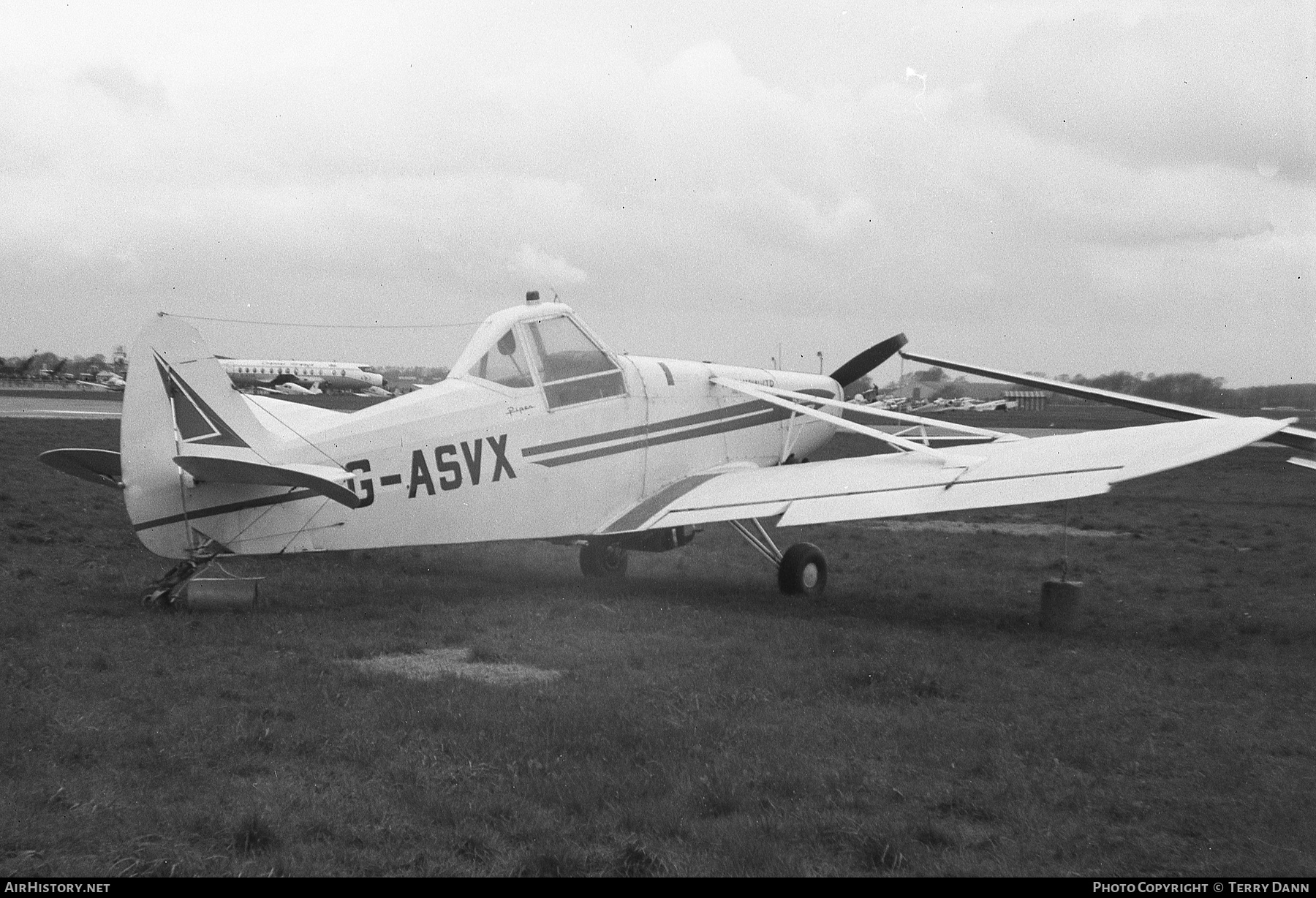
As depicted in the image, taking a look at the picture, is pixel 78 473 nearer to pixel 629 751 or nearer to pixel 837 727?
pixel 629 751

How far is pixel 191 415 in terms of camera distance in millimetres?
8195

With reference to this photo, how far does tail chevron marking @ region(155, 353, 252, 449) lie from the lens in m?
8.11

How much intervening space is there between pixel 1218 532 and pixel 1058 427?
65.5 ft

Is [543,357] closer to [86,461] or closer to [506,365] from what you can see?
[506,365]

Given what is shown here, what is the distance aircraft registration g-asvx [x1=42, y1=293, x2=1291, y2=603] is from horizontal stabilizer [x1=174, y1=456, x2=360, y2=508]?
0.05 feet

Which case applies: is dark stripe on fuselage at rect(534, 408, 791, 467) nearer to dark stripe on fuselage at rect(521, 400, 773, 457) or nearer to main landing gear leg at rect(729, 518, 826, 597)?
dark stripe on fuselage at rect(521, 400, 773, 457)

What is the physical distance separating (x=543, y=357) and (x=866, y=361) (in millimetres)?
5064

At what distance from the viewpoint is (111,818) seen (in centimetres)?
417

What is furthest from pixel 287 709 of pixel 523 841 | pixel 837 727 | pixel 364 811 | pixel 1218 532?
pixel 1218 532

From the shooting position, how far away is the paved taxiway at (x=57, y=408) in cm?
3569

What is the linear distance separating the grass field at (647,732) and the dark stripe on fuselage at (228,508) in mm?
666

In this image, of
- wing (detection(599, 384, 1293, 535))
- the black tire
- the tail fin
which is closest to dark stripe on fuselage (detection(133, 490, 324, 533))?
the tail fin

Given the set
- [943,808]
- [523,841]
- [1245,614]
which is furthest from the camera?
[1245,614]
